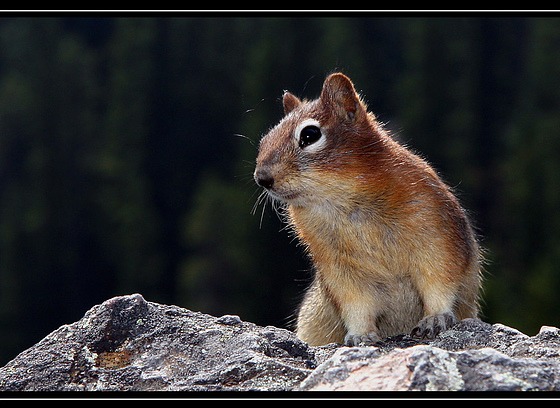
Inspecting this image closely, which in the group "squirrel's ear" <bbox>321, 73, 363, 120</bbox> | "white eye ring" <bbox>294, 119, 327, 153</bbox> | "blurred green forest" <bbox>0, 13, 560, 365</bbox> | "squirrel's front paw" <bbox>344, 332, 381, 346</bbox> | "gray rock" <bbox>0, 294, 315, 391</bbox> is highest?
"squirrel's ear" <bbox>321, 73, 363, 120</bbox>

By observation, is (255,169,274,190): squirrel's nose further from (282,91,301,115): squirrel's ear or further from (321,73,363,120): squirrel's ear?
(282,91,301,115): squirrel's ear

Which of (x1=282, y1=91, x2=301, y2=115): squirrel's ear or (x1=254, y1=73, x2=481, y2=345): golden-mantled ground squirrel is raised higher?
(x1=282, y1=91, x2=301, y2=115): squirrel's ear

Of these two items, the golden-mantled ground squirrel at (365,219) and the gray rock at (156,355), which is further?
the golden-mantled ground squirrel at (365,219)

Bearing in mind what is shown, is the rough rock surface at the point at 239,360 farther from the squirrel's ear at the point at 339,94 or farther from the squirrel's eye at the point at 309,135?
the squirrel's ear at the point at 339,94

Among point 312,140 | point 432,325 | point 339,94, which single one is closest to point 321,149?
point 312,140

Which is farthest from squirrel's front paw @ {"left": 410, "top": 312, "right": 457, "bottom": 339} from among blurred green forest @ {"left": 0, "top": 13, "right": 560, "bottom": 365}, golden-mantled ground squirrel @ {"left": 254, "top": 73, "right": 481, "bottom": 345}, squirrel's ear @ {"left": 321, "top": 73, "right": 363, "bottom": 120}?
blurred green forest @ {"left": 0, "top": 13, "right": 560, "bottom": 365}

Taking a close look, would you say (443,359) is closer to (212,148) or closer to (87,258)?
(87,258)

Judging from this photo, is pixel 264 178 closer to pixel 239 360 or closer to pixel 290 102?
pixel 290 102

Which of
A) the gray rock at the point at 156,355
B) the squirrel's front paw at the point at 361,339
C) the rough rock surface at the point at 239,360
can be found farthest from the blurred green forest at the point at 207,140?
the gray rock at the point at 156,355
